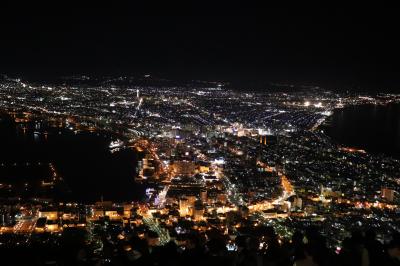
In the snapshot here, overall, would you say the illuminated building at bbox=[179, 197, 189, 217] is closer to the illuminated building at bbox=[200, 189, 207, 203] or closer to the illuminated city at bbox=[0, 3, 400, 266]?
the illuminated city at bbox=[0, 3, 400, 266]

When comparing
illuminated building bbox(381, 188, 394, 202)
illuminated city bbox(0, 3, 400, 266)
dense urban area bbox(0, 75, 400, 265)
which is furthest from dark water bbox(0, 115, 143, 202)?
illuminated building bbox(381, 188, 394, 202)

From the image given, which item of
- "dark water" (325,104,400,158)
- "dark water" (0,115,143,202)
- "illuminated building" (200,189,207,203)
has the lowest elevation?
"dark water" (325,104,400,158)

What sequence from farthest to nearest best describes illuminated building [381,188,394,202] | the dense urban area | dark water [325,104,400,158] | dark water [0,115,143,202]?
dark water [325,104,400,158] → dark water [0,115,143,202] → illuminated building [381,188,394,202] → the dense urban area

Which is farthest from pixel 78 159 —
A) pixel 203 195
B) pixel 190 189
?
pixel 203 195

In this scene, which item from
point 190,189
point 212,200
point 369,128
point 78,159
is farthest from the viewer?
point 369,128

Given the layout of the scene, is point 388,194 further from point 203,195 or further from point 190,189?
point 190,189

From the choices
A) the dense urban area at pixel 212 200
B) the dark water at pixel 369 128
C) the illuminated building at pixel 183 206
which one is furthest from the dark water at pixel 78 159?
the dark water at pixel 369 128

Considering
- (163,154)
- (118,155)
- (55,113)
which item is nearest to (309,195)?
(163,154)
